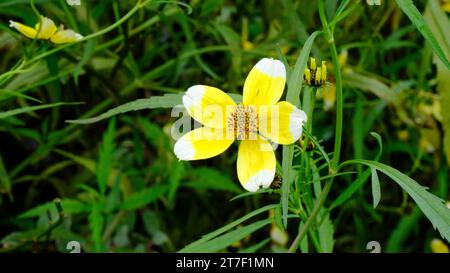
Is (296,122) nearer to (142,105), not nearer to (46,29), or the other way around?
(142,105)

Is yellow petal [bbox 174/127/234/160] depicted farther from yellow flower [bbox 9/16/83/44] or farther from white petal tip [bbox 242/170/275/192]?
yellow flower [bbox 9/16/83/44]

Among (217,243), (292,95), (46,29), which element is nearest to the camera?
(292,95)

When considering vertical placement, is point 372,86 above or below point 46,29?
above

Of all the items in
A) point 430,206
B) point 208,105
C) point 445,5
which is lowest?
point 430,206

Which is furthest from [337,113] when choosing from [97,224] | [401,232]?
[401,232]

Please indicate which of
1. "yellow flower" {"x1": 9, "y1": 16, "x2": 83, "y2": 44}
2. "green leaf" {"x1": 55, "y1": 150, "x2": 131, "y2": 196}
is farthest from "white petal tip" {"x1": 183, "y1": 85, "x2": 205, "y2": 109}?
"green leaf" {"x1": 55, "y1": 150, "x2": 131, "y2": 196}

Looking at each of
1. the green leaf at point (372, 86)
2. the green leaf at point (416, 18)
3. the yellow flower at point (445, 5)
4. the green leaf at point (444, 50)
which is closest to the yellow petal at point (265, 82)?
A: the green leaf at point (416, 18)
